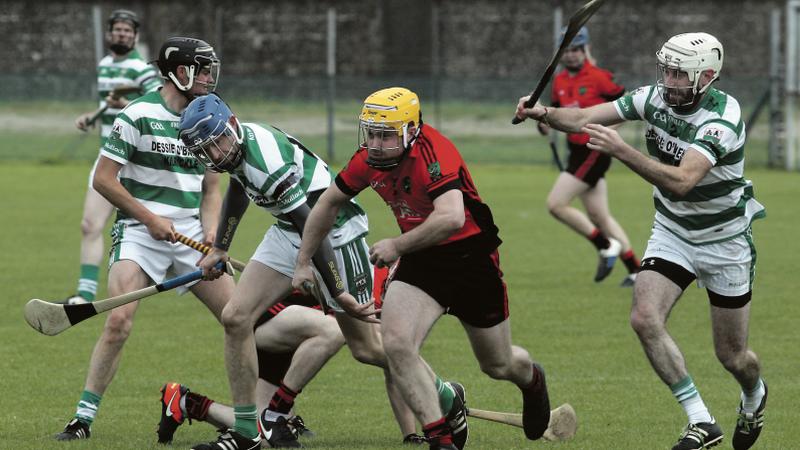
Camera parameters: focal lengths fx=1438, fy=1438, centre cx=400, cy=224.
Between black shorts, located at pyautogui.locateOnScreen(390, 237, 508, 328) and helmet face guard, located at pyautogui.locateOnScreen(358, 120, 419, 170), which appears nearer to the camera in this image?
helmet face guard, located at pyautogui.locateOnScreen(358, 120, 419, 170)

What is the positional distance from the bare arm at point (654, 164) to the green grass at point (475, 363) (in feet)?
4.83

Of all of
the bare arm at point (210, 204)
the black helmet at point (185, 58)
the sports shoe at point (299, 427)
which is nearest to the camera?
the sports shoe at point (299, 427)

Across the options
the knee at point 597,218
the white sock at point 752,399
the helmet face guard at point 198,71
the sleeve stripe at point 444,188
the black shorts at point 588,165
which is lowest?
the knee at point 597,218

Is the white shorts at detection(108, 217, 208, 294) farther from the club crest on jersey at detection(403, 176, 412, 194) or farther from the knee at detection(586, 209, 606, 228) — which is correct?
the knee at detection(586, 209, 606, 228)

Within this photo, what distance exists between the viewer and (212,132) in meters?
6.62

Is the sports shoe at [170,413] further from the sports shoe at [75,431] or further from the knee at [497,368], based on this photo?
the knee at [497,368]

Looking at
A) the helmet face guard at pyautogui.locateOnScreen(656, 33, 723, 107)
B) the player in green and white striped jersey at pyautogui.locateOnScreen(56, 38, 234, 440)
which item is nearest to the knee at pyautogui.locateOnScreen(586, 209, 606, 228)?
the player in green and white striped jersey at pyautogui.locateOnScreen(56, 38, 234, 440)

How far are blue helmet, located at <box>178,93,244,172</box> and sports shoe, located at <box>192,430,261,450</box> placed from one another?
4.12 ft

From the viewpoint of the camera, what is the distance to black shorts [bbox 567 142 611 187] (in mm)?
13180

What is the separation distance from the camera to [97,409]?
759 centimetres

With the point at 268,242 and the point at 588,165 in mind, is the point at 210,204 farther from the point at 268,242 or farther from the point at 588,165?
the point at 588,165

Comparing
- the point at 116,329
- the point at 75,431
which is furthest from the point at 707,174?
the point at 75,431

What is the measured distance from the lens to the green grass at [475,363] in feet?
24.9

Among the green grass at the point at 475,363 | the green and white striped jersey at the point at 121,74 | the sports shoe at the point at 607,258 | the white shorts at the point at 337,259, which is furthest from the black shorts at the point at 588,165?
the white shorts at the point at 337,259
